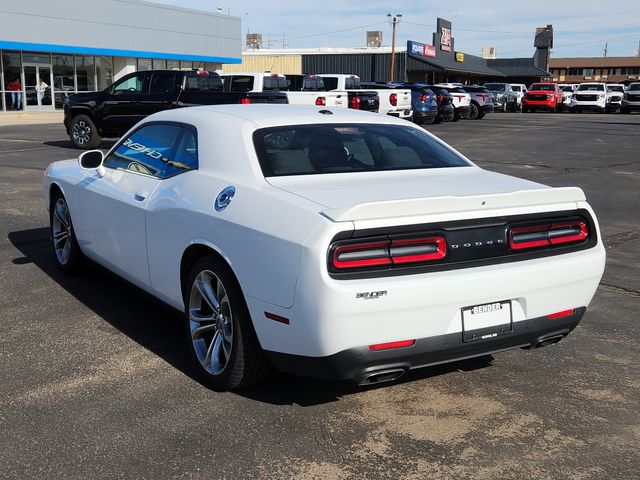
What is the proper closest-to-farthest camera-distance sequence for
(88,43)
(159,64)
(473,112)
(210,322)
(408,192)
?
(408,192)
(210,322)
(88,43)
(473,112)
(159,64)

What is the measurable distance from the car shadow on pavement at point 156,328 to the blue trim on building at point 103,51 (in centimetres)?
2989

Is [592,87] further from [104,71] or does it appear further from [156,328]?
[156,328]

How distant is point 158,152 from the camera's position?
499 centimetres

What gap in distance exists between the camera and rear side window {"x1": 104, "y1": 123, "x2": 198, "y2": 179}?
466 centimetres

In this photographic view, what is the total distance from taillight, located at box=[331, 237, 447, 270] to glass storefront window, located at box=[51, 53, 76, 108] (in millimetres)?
36573

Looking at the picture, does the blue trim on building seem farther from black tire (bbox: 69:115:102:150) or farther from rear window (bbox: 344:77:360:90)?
black tire (bbox: 69:115:102:150)

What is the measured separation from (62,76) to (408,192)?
1451 inches

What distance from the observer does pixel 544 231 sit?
152 inches

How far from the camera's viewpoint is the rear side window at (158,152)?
4660mm

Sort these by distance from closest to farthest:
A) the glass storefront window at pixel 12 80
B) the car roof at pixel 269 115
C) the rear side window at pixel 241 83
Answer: the car roof at pixel 269 115
the rear side window at pixel 241 83
the glass storefront window at pixel 12 80

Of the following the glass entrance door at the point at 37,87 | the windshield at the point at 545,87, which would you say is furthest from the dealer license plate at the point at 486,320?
the windshield at the point at 545,87

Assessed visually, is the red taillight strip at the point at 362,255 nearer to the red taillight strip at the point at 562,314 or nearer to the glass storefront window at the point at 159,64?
the red taillight strip at the point at 562,314

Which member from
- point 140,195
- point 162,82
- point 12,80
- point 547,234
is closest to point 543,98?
point 12,80

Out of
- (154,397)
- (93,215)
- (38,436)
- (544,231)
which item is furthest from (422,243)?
(93,215)
